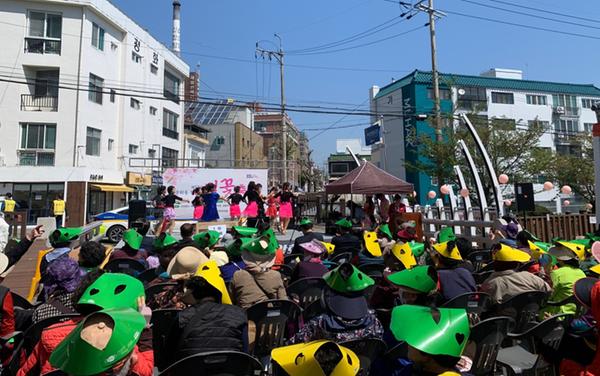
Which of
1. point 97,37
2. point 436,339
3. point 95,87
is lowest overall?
point 436,339

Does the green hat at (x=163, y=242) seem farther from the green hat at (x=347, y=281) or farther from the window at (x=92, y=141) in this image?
the window at (x=92, y=141)

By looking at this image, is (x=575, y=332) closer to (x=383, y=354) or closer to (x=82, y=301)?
(x=383, y=354)

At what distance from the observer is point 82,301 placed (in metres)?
2.21

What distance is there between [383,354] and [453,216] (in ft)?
39.0

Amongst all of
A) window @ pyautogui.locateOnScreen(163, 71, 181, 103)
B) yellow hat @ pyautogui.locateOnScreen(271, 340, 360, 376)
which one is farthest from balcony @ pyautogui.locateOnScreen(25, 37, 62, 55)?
yellow hat @ pyautogui.locateOnScreen(271, 340, 360, 376)

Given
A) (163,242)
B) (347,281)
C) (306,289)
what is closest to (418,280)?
(347,281)

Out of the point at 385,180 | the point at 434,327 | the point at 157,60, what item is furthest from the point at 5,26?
the point at 434,327

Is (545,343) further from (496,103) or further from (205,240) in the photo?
(496,103)

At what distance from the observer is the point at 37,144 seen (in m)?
22.3

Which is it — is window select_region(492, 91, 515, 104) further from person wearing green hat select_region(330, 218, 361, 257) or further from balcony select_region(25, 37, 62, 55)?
person wearing green hat select_region(330, 218, 361, 257)

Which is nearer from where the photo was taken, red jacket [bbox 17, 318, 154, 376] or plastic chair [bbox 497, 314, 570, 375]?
red jacket [bbox 17, 318, 154, 376]

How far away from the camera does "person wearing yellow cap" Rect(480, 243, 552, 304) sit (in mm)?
3900

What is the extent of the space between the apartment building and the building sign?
23501 mm

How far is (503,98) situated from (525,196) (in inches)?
1398
